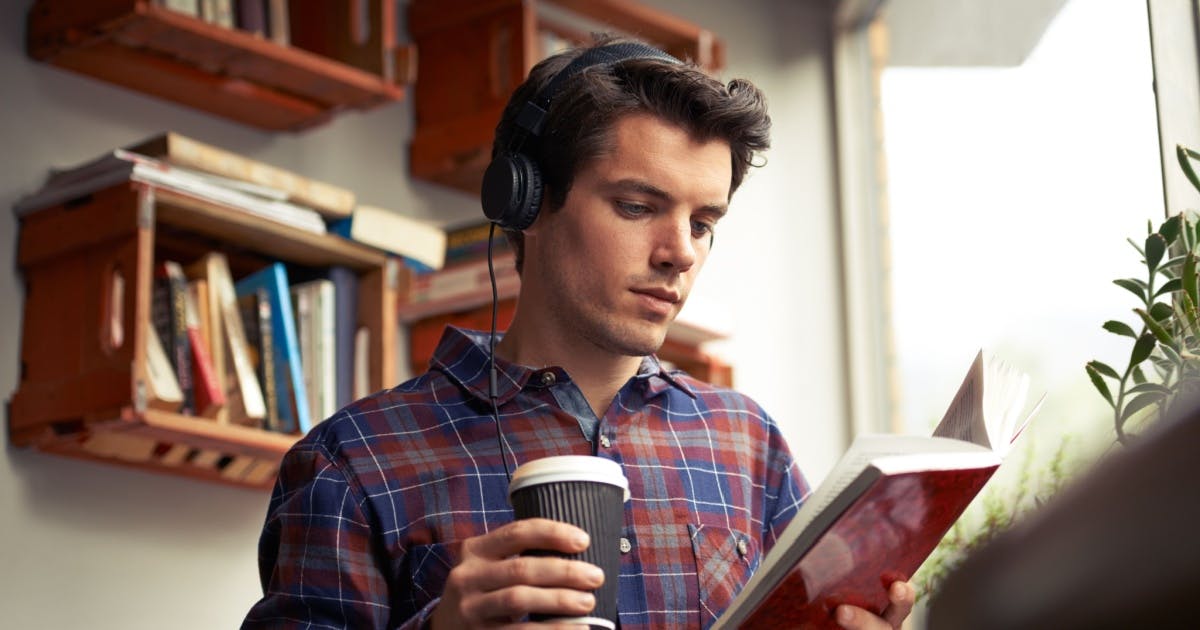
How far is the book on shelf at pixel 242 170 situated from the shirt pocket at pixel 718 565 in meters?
1.12

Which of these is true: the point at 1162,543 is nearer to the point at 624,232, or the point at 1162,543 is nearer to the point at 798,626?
the point at 798,626

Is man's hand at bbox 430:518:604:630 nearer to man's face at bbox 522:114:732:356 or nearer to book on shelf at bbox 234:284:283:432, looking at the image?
man's face at bbox 522:114:732:356

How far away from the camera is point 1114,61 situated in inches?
89.7

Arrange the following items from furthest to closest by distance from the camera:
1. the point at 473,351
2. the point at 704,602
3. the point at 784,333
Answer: the point at 784,333
the point at 473,351
the point at 704,602

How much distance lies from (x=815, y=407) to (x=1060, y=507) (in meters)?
3.07

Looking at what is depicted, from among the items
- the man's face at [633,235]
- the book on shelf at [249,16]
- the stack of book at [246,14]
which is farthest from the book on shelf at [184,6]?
the man's face at [633,235]

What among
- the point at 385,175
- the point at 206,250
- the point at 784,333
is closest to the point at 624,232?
the point at 206,250

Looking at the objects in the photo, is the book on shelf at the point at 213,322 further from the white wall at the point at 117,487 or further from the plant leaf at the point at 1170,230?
the plant leaf at the point at 1170,230

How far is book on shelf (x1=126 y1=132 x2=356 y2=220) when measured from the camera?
2049 millimetres

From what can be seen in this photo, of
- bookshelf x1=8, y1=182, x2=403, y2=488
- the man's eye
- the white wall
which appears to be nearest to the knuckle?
the man's eye

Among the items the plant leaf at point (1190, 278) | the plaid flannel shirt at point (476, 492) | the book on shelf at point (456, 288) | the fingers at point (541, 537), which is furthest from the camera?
the book on shelf at point (456, 288)

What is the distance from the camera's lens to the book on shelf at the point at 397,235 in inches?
91.0

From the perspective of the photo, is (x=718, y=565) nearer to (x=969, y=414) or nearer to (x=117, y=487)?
(x=969, y=414)

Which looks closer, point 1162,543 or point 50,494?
point 1162,543
